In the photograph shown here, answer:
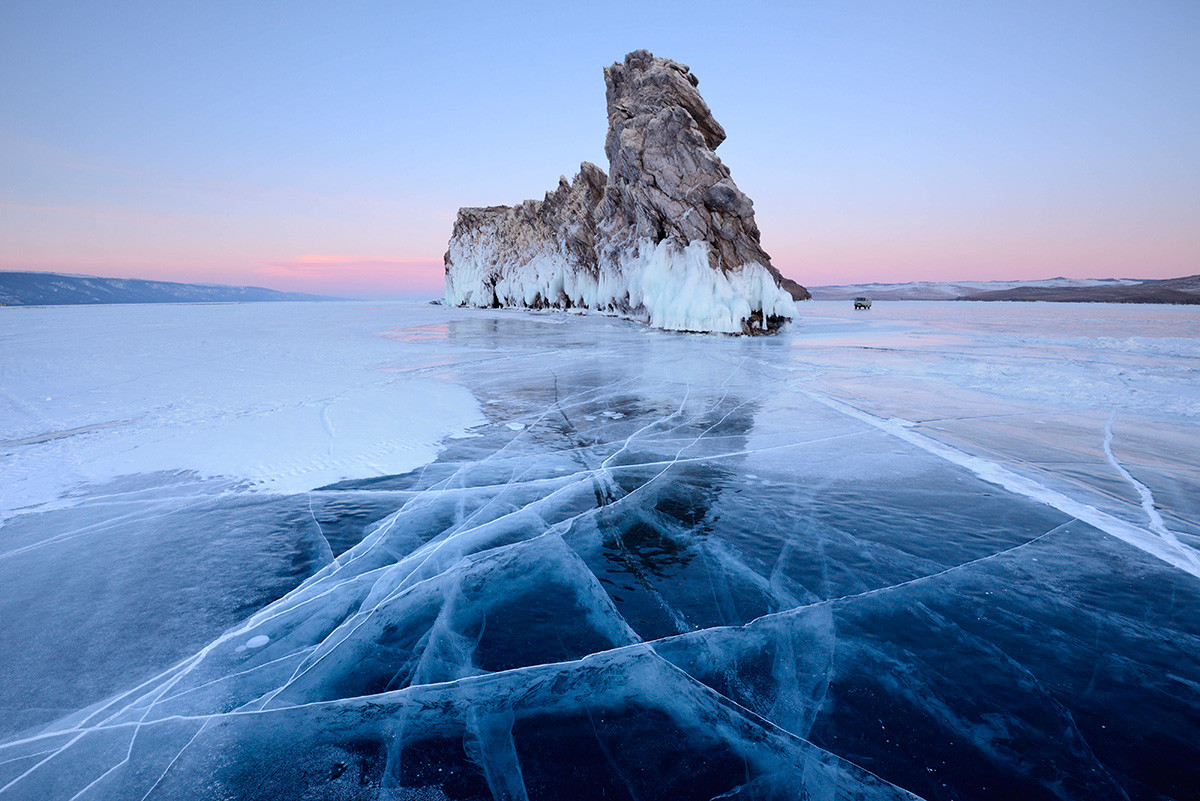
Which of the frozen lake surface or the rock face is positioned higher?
the rock face

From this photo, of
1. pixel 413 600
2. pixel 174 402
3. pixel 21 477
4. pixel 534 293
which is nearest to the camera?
pixel 413 600

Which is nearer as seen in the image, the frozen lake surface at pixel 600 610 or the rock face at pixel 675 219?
the frozen lake surface at pixel 600 610

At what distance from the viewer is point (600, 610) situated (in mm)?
3113

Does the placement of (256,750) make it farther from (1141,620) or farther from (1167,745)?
(1141,620)

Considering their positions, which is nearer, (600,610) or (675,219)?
(600,610)

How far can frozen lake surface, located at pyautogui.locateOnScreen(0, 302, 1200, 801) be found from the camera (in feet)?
6.93

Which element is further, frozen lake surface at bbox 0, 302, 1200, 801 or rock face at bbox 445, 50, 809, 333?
rock face at bbox 445, 50, 809, 333

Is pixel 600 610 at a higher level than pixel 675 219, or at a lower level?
lower

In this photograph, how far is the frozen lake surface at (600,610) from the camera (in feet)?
6.93

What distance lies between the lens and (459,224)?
64938 mm

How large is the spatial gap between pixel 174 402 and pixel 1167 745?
11.7 metres

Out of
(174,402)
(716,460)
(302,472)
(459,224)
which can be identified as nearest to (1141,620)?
(716,460)

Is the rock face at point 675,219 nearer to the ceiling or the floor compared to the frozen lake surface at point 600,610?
nearer to the ceiling

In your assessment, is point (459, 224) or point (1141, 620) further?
point (459, 224)
